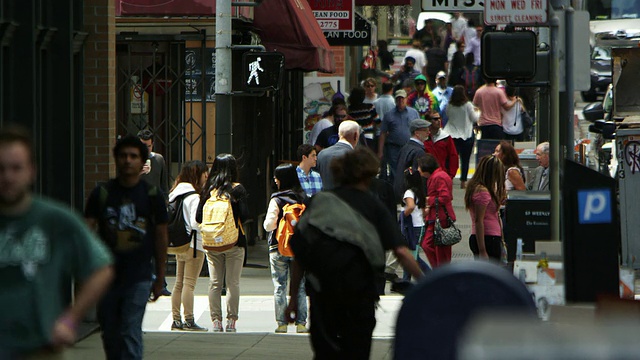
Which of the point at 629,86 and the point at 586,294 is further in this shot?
the point at 629,86

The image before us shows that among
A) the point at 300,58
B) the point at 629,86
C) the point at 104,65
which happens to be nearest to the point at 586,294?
the point at 104,65

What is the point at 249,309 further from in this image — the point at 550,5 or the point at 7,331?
the point at 7,331

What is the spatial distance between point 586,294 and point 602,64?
27013 millimetres

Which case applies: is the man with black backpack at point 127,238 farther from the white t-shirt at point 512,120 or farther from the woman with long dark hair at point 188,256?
the white t-shirt at point 512,120

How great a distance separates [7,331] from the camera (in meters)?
5.30

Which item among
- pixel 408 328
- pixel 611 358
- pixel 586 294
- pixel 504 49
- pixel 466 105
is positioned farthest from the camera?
pixel 466 105

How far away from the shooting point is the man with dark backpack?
25.1 ft

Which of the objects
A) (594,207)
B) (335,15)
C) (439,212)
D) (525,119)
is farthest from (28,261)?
(525,119)

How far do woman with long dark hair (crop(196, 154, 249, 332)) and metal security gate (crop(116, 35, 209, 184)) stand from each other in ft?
15.2

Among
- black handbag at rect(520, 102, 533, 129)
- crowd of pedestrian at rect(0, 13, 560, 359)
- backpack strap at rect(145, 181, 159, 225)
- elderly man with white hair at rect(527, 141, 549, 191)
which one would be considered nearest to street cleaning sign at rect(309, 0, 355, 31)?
black handbag at rect(520, 102, 533, 129)

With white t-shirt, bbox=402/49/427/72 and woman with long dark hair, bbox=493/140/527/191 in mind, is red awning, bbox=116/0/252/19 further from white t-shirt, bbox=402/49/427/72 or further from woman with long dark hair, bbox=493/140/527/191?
white t-shirt, bbox=402/49/427/72

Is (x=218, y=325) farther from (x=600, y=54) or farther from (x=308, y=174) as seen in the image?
(x=600, y=54)

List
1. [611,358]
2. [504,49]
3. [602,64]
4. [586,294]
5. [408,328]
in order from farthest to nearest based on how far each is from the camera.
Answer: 1. [602,64]
2. [504,49]
3. [586,294]
4. [408,328]
5. [611,358]

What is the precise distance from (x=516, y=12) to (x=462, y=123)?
1187cm
